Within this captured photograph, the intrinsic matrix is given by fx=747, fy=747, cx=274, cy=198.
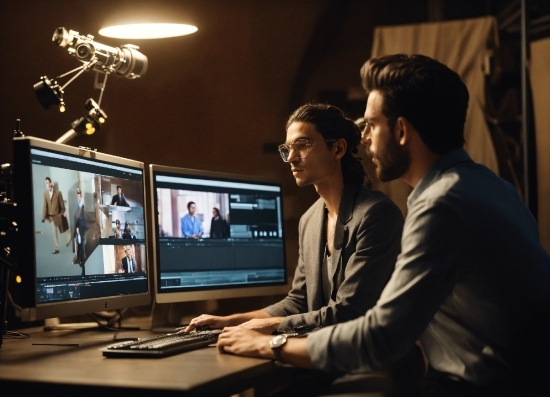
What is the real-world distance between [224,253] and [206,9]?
1.33m

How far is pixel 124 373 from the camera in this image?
1605 millimetres

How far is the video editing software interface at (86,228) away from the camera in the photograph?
194 cm

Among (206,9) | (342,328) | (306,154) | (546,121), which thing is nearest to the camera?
(342,328)

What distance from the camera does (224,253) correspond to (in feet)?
9.23

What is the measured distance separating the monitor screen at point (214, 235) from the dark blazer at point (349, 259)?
0.81 ft

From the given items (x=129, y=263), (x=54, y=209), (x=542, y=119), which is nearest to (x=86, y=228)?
(x=54, y=209)

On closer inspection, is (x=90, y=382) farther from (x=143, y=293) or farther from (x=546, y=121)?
(x=546, y=121)

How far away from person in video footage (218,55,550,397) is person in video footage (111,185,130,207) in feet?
2.53

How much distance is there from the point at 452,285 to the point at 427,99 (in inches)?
18.1

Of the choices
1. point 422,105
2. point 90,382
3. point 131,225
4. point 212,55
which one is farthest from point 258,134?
point 90,382

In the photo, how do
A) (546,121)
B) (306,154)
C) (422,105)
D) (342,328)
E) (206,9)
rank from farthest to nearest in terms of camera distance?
(206,9) → (546,121) → (306,154) → (422,105) → (342,328)

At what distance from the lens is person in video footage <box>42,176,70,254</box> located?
6.40 ft

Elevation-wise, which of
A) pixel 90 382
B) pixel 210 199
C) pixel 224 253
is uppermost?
pixel 210 199

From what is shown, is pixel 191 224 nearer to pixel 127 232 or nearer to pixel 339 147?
pixel 127 232
